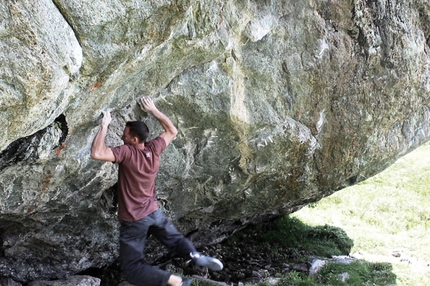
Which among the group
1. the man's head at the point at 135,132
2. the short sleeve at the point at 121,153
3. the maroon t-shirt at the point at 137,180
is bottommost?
the maroon t-shirt at the point at 137,180

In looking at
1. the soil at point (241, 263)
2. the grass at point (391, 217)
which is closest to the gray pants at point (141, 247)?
the soil at point (241, 263)

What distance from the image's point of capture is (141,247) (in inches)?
319

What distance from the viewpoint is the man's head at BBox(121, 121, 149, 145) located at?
785 cm

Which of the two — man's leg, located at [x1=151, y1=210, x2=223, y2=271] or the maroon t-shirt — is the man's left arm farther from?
man's leg, located at [x1=151, y1=210, x2=223, y2=271]

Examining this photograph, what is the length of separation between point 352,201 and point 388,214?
1872 mm

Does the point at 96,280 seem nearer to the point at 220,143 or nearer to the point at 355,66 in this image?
the point at 220,143

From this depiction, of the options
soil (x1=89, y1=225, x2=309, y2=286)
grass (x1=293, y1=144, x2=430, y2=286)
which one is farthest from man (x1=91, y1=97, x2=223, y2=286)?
grass (x1=293, y1=144, x2=430, y2=286)

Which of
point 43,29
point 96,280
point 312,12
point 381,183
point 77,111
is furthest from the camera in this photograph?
point 381,183

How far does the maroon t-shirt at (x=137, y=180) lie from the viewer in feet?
25.7

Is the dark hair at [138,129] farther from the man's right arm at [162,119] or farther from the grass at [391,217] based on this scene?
the grass at [391,217]

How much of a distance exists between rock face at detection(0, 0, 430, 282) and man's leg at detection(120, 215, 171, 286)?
1.51m

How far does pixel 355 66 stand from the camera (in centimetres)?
1068

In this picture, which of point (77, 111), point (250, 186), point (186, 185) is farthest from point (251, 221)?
point (77, 111)

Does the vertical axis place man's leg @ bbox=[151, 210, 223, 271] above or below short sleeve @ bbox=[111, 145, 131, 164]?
below
